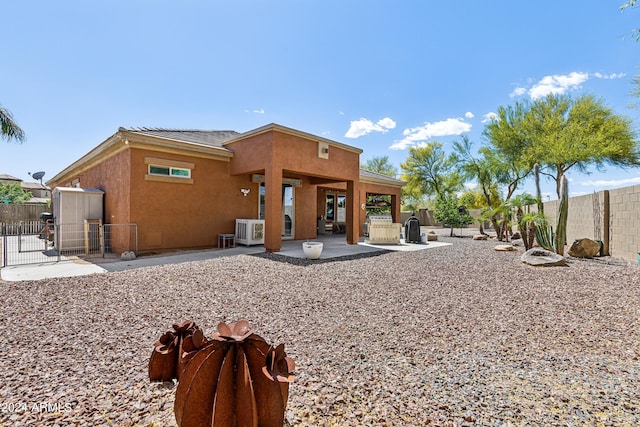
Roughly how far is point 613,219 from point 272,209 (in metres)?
10.5

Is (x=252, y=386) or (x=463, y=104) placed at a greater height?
(x=463, y=104)

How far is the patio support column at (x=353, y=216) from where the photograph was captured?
38.6 ft

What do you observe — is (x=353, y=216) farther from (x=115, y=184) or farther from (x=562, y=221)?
(x=115, y=184)

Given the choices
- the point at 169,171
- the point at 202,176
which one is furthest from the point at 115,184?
the point at 202,176

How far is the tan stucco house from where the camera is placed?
8.94m

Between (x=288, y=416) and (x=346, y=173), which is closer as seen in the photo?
(x=288, y=416)

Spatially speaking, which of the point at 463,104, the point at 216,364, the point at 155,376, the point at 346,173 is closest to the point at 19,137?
the point at 346,173

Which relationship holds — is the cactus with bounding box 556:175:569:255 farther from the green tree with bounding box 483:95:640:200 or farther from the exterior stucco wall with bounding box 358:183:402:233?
the green tree with bounding box 483:95:640:200

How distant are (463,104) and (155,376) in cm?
2110

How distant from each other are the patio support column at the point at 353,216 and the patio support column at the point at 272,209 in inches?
142

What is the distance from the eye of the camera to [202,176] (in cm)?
1011

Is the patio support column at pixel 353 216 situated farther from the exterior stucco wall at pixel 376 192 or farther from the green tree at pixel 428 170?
the green tree at pixel 428 170

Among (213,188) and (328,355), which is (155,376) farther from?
(213,188)

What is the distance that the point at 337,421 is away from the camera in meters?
1.87
